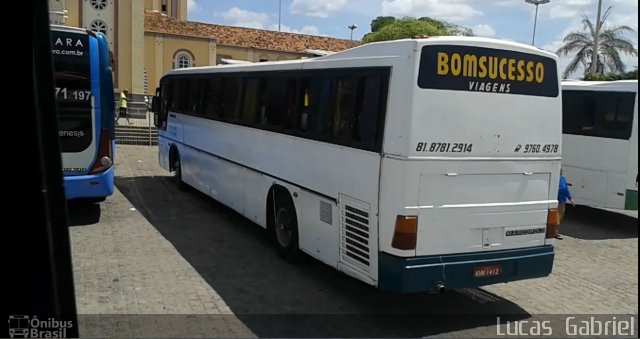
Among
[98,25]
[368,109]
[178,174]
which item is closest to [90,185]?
[178,174]

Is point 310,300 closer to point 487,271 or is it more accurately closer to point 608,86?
point 487,271

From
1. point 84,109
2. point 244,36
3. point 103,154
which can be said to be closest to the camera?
point 84,109

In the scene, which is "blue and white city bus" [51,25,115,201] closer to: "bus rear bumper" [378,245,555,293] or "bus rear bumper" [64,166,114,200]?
"bus rear bumper" [64,166,114,200]

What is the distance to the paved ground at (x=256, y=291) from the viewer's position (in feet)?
16.8

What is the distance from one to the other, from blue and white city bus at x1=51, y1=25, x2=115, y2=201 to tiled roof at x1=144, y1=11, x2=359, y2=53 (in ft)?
106

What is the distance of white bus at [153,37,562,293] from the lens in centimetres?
490

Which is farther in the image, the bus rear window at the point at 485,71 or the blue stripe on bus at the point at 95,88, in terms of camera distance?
the blue stripe on bus at the point at 95,88

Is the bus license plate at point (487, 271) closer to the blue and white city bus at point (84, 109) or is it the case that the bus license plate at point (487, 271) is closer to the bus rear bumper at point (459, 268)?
the bus rear bumper at point (459, 268)

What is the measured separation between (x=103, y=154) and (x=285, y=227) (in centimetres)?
337

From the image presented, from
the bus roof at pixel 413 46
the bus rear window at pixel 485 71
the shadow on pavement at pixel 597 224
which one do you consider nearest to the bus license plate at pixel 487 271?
the bus rear window at pixel 485 71

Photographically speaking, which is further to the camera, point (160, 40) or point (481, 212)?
point (160, 40)

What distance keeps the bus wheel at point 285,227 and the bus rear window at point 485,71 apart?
2.78 meters

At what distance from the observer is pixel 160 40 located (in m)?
38.6

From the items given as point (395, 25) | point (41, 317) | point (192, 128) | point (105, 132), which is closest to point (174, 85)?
point (192, 128)
